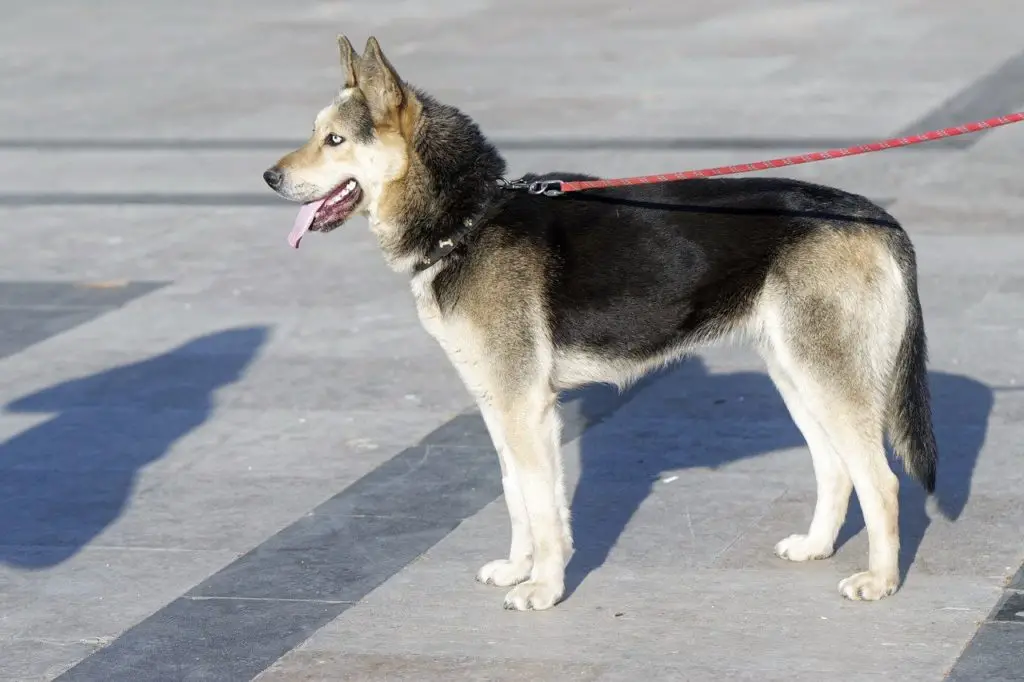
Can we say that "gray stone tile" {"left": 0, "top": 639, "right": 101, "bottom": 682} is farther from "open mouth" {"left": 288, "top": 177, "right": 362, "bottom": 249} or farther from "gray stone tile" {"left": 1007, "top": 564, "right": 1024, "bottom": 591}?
"gray stone tile" {"left": 1007, "top": 564, "right": 1024, "bottom": 591}

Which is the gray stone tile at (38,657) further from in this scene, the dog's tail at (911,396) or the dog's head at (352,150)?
the dog's tail at (911,396)

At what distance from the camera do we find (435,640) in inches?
222

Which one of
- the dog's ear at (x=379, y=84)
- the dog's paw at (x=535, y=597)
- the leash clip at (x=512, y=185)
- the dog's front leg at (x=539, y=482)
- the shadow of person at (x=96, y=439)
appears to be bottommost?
the shadow of person at (x=96, y=439)

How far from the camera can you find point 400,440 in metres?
7.78

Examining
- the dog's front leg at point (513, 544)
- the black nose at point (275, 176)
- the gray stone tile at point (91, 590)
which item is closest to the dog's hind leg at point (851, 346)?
the dog's front leg at point (513, 544)

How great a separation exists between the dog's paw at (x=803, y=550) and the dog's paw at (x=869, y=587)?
361 millimetres

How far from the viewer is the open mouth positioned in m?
5.86

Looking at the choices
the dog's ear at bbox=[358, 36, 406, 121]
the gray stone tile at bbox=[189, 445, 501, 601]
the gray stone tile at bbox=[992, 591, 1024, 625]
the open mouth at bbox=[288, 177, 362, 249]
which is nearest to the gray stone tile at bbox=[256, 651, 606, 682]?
the gray stone tile at bbox=[189, 445, 501, 601]

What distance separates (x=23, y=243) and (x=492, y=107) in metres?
5.08

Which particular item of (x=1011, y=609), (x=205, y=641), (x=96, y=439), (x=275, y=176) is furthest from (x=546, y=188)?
(x=96, y=439)

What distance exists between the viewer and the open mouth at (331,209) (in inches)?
231

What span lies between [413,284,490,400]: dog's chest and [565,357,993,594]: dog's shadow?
0.84 meters

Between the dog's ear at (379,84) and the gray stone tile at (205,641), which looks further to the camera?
the dog's ear at (379,84)

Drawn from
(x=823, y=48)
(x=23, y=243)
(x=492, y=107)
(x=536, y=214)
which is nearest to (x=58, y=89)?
(x=492, y=107)
